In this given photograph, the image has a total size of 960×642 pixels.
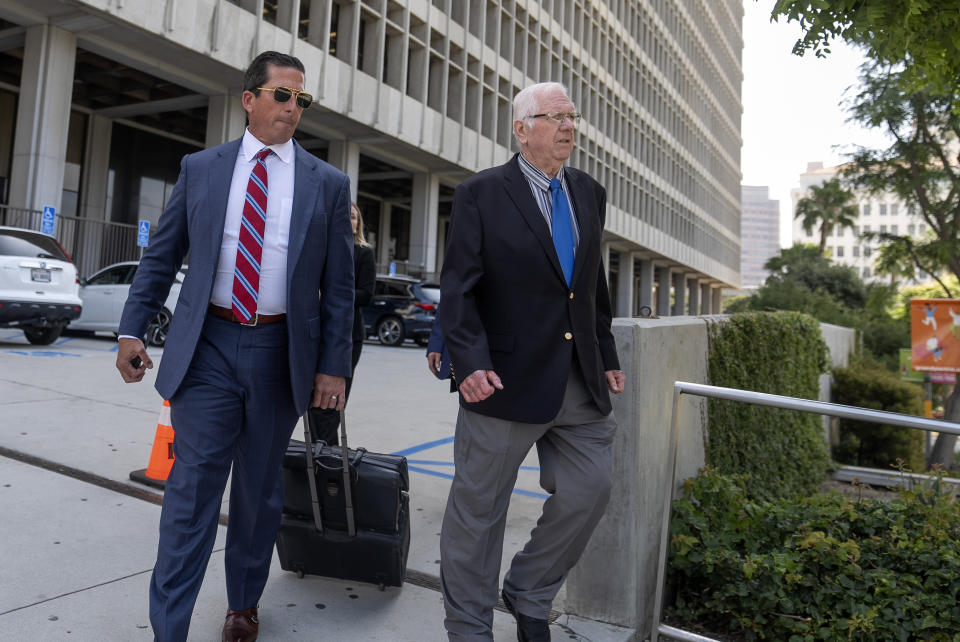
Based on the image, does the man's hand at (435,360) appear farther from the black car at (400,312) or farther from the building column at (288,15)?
the building column at (288,15)

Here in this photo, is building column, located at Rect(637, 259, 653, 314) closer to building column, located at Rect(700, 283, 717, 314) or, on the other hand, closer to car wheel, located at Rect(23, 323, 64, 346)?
building column, located at Rect(700, 283, 717, 314)

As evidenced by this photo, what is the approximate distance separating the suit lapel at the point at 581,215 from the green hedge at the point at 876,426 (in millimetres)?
9875

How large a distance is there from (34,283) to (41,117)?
785 cm

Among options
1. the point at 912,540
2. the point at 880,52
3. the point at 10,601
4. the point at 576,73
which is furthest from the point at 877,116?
the point at 576,73

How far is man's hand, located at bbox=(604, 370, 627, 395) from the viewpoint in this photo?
2.80m

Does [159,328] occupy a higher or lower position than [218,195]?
lower

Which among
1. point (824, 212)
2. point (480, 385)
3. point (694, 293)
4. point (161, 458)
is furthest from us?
point (694, 293)

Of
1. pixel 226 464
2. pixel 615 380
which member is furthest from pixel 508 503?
pixel 226 464

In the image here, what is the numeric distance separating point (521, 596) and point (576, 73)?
127 feet

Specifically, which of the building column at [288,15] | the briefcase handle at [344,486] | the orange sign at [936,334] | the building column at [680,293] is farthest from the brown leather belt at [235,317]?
the building column at [680,293]

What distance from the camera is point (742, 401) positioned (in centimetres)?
295

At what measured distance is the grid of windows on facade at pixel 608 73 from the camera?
990 inches

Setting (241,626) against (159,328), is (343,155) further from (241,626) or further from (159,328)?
(241,626)

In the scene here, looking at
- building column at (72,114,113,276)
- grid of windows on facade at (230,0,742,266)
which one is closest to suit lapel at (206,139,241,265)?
grid of windows on facade at (230,0,742,266)
